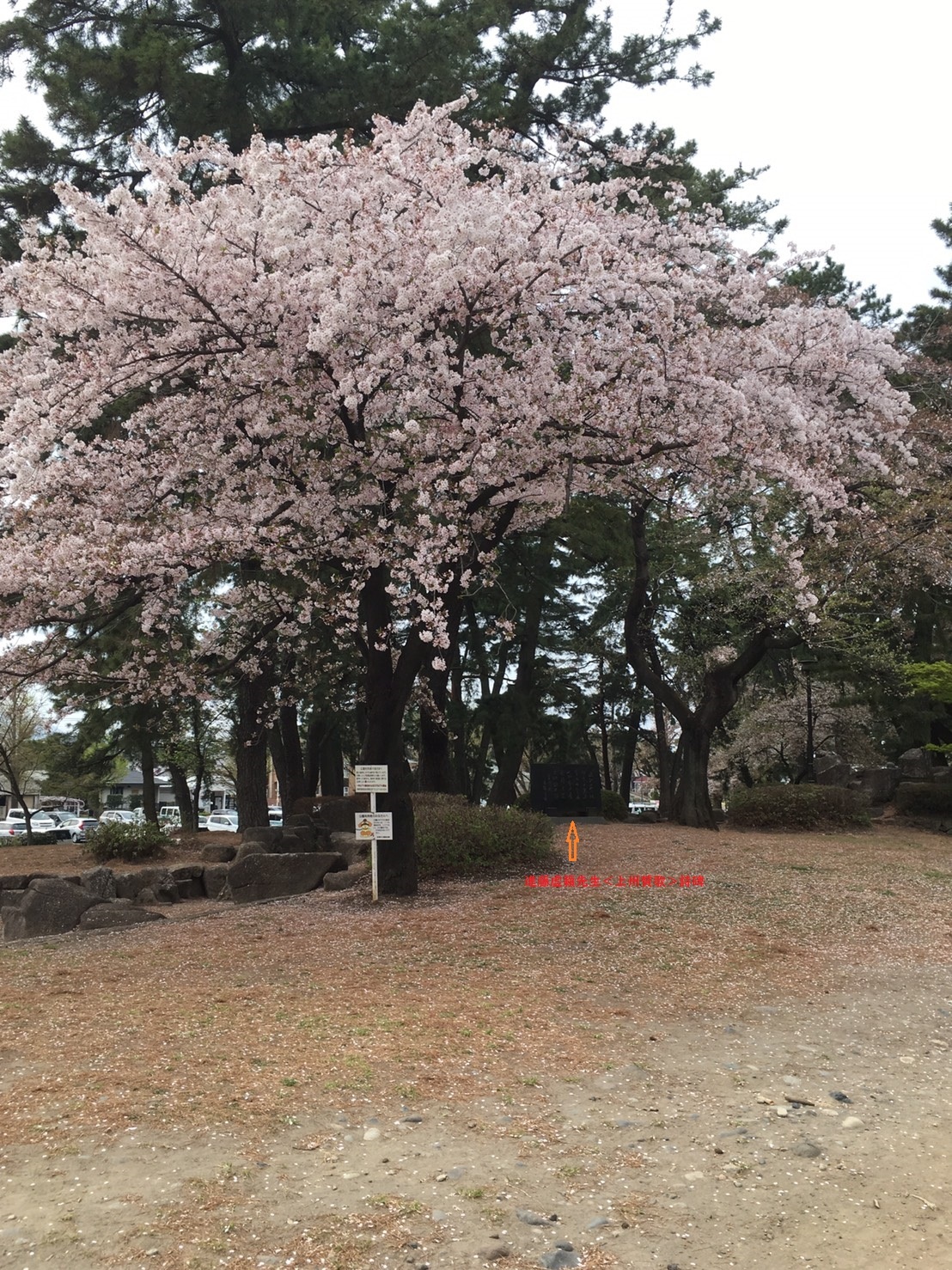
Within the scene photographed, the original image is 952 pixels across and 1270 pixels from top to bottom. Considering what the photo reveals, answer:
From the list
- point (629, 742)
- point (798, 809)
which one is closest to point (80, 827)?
point (629, 742)

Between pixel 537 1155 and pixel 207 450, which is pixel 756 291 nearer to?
pixel 207 450

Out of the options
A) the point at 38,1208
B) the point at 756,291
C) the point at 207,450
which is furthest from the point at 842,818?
the point at 38,1208

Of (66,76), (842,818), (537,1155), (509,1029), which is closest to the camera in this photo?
(537,1155)

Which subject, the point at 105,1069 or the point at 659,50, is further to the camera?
the point at 659,50

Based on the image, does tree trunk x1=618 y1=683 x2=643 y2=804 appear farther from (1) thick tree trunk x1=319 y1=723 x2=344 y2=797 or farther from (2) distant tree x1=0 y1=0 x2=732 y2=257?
(2) distant tree x1=0 y1=0 x2=732 y2=257

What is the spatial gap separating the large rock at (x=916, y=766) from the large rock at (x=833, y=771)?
124 centimetres

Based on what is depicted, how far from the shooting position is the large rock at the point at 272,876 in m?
12.4

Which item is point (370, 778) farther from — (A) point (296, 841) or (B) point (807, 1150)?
(B) point (807, 1150)

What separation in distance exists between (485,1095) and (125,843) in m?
14.1

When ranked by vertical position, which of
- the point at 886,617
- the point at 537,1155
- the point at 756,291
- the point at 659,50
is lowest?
the point at 537,1155

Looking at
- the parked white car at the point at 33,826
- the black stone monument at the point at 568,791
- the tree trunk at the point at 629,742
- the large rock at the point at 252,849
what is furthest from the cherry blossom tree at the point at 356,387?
the parked white car at the point at 33,826

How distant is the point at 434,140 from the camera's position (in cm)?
995

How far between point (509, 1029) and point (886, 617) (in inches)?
661

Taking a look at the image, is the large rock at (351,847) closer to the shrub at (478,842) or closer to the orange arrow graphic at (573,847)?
the shrub at (478,842)
